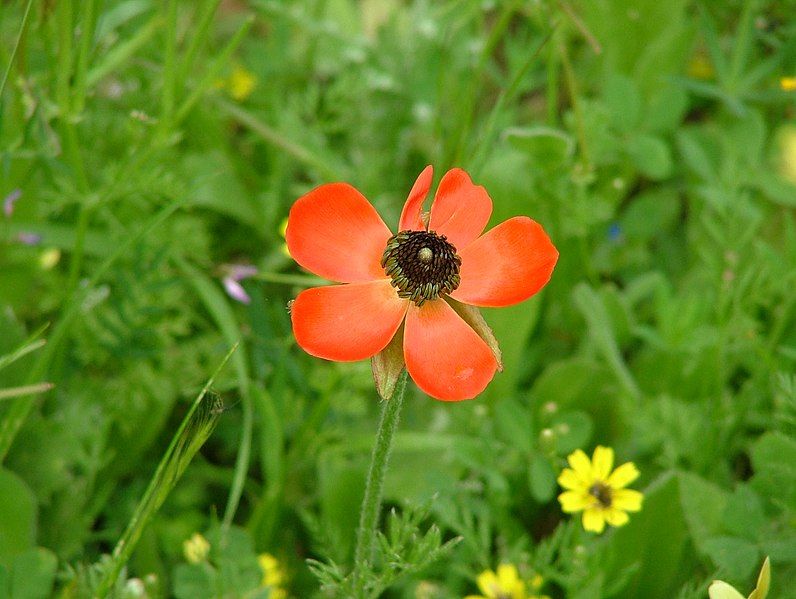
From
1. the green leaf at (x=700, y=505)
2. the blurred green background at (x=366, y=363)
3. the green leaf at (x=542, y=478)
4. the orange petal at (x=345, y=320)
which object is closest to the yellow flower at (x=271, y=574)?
the blurred green background at (x=366, y=363)

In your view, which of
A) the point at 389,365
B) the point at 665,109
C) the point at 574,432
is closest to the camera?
the point at 389,365

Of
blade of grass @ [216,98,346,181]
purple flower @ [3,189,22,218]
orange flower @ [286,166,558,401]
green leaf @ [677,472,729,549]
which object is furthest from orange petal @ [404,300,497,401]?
purple flower @ [3,189,22,218]

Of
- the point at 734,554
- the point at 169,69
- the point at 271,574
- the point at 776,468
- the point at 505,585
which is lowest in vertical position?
the point at 271,574

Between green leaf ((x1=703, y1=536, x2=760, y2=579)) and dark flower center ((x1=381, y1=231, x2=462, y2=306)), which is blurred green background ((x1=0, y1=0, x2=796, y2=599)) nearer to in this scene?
green leaf ((x1=703, y1=536, x2=760, y2=579))

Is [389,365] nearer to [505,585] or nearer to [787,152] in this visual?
[505,585]

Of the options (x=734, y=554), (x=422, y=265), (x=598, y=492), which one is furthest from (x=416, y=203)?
(x=734, y=554)
